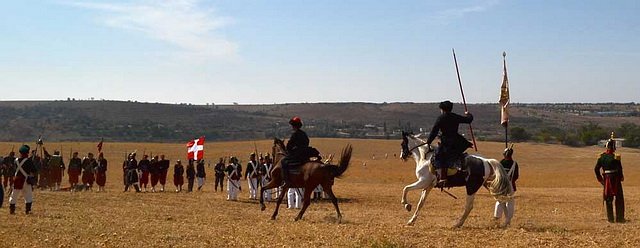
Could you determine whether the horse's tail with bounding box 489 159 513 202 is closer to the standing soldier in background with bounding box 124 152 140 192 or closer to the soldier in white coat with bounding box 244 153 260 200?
the soldier in white coat with bounding box 244 153 260 200

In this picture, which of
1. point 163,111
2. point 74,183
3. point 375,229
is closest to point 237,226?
point 375,229

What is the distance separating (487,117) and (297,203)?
12367 cm

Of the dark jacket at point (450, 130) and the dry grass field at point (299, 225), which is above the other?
the dark jacket at point (450, 130)

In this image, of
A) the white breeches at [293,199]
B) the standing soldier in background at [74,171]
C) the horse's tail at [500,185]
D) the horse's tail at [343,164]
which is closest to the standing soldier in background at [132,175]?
the standing soldier in background at [74,171]

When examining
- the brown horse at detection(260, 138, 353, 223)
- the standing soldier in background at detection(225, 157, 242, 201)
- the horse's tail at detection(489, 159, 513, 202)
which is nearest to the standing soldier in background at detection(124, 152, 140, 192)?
the standing soldier in background at detection(225, 157, 242, 201)

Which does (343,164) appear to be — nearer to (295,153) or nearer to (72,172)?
(295,153)

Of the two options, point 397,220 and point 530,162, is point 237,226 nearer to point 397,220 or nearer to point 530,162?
point 397,220

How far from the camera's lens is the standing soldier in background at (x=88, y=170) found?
30891 mm

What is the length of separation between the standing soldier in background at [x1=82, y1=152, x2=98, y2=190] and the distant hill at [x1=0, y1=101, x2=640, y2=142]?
63375 mm

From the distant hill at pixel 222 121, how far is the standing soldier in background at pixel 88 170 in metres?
63.4

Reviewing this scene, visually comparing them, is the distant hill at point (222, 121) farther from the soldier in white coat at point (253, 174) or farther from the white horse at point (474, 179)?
the white horse at point (474, 179)

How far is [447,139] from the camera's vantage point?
15.1 m

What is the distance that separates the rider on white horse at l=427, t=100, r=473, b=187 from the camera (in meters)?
15.1

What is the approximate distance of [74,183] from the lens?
3108 centimetres
